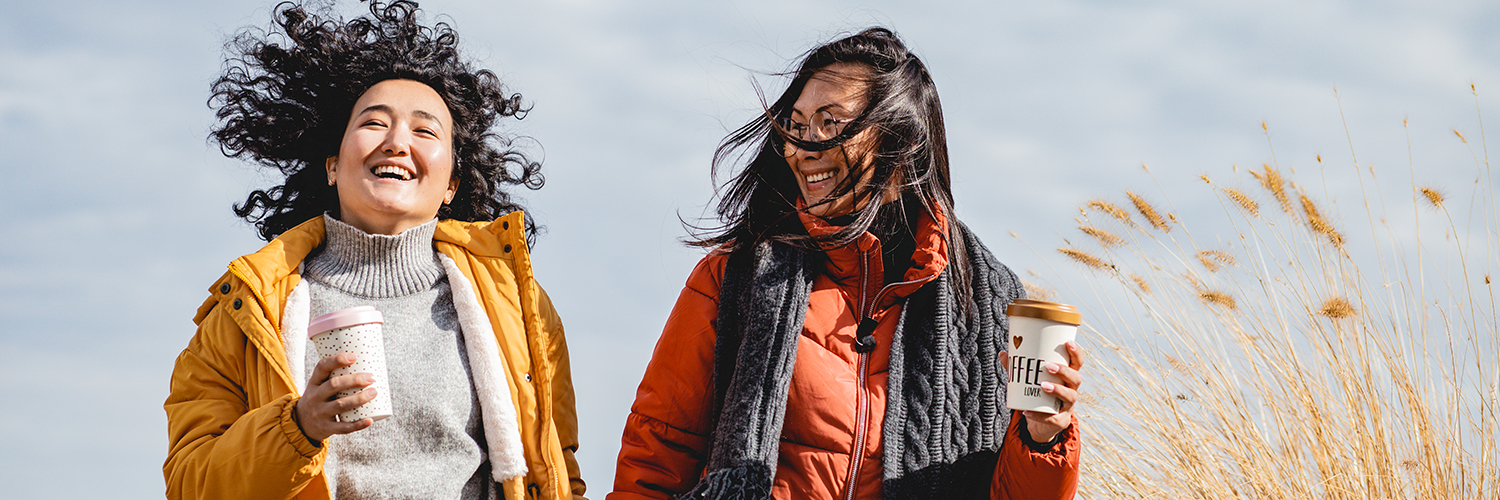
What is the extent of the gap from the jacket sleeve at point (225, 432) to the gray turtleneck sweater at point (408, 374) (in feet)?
0.35

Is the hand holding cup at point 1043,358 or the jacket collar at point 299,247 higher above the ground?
the jacket collar at point 299,247

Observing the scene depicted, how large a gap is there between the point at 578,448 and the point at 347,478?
1.79 ft

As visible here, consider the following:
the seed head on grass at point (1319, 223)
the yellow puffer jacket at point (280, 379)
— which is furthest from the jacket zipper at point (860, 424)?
the seed head on grass at point (1319, 223)

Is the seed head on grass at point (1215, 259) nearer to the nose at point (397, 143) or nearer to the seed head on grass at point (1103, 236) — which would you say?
the seed head on grass at point (1103, 236)

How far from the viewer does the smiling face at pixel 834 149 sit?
8.21 feet

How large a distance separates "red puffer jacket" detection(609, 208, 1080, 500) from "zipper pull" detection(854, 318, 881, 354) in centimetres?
1

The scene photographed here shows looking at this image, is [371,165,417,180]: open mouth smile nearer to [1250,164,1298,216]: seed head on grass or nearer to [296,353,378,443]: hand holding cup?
[296,353,378,443]: hand holding cup

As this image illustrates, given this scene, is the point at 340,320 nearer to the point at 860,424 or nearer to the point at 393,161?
the point at 393,161

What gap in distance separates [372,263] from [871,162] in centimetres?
118

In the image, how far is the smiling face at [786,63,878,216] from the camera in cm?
250

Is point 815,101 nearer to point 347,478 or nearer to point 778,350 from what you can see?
point 778,350

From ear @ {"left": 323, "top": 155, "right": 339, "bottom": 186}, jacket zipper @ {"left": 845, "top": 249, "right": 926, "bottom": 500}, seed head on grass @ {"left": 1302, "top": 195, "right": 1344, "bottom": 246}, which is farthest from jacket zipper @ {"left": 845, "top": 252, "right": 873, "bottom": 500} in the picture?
seed head on grass @ {"left": 1302, "top": 195, "right": 1344, "bottom": 246}

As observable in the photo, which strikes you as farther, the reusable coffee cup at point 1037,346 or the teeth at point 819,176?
the teeth at point 819,176

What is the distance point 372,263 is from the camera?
2.59m
